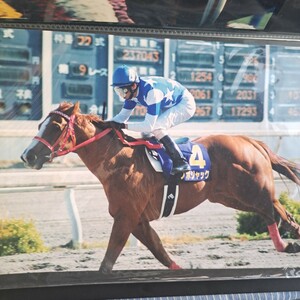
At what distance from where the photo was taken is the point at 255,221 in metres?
2.94

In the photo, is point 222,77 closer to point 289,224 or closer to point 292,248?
point 289,224

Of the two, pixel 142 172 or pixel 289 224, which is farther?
pixel 289 224

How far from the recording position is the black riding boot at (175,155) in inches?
109

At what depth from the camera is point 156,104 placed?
108 inches

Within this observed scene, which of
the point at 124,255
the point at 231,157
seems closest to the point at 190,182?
the point at 231,157

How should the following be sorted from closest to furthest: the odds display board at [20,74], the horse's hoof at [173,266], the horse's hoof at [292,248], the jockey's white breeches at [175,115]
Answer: the odds display board at [20,74], the jockey's white breeches at [175,115], the horse's hoof at [173,266], the horse's hoof at [292,248]

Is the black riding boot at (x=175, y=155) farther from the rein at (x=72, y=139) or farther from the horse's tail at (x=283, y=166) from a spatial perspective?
the horse's tail at (x=283, y=166)

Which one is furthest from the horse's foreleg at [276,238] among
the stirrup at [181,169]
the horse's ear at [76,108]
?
the horse's ear at [76,108]

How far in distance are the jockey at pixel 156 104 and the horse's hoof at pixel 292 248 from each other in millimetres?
775

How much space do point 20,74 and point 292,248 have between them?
1.79 metres

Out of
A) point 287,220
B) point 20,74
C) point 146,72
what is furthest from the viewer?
point 287,220

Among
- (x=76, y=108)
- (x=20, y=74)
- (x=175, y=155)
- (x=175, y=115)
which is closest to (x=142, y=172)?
(x=175, y=155)

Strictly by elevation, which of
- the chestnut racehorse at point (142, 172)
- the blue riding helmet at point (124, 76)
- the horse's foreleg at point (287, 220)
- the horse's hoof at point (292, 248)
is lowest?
the horse's hoof at point (292, 248)

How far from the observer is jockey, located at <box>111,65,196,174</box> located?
273cm
